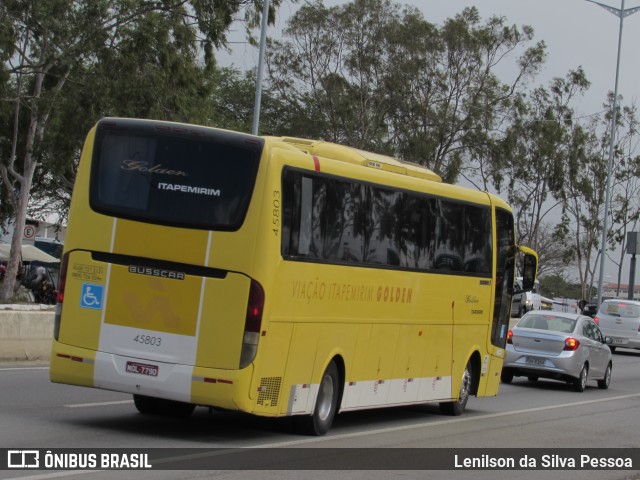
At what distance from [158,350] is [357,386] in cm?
305

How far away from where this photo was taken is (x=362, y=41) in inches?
1996

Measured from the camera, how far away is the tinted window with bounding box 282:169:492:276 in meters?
11.5

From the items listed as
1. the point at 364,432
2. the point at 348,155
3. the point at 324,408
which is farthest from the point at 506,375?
the point at 348,155

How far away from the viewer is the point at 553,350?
22219 mm

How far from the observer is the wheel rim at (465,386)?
633 inches

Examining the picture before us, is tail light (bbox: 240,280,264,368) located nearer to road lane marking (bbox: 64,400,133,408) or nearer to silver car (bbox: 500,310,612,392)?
road lane marking (bbox: 64,400,133,408)

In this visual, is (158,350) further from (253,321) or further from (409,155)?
(409,155)

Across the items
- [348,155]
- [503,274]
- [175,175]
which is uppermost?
[348,155]

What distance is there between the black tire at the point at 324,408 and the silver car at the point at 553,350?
34.5 feet

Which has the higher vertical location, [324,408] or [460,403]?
[324,408]

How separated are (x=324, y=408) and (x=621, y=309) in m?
28.2

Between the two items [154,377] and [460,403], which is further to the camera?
[460,403]

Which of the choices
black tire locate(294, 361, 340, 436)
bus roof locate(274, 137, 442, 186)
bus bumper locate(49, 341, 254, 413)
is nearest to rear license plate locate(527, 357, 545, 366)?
bus roof locate(274, 137, 442, 186)

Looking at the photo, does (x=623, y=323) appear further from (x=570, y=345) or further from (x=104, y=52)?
(x=104, y=52)
